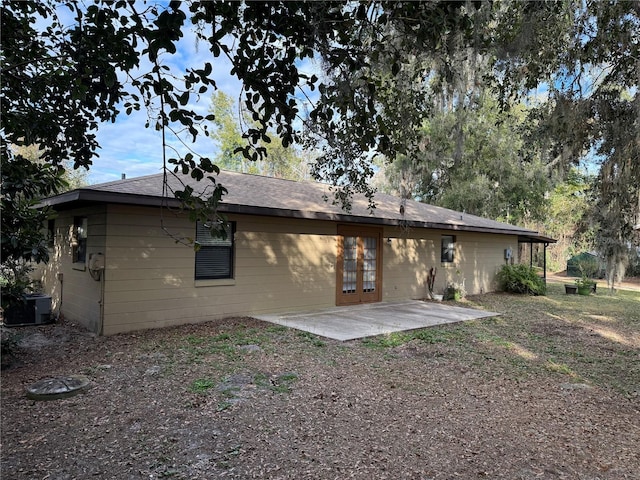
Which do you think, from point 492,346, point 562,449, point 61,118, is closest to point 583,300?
point 492,346

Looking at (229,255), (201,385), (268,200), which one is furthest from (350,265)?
(201,385)

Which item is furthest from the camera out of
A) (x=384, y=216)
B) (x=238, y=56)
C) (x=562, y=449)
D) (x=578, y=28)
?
(x=384, y=216)

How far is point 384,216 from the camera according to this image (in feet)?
34.1

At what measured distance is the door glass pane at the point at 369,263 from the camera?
417 inches

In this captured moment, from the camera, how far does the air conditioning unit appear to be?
727 cm

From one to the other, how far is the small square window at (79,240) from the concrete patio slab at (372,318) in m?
3.43

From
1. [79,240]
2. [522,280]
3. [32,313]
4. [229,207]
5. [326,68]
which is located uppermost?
[326,68]

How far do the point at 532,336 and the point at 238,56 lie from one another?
7.08 metres

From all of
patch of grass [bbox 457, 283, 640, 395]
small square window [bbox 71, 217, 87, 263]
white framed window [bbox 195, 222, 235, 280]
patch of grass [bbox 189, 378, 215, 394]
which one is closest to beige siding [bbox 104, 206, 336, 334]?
white framed window [bbox 195, 222, 235, 280]

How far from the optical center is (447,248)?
13117 millimetres

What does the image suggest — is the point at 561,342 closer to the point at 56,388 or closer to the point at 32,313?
the point at 56,388

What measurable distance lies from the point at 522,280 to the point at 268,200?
994cm

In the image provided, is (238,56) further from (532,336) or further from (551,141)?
(532,336)

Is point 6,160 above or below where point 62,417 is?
above
